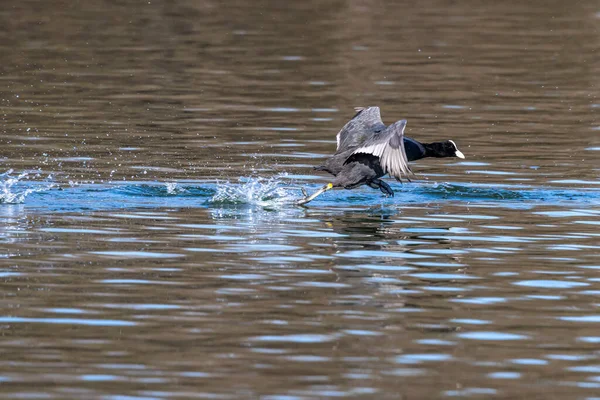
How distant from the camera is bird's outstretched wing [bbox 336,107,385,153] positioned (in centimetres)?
1244

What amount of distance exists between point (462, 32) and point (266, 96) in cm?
1011

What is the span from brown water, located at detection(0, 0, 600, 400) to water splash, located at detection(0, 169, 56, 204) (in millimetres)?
30

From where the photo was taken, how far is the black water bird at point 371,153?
1130 cm

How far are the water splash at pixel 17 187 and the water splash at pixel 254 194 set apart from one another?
1.78 meters

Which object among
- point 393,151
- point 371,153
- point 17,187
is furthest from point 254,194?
point 17,187

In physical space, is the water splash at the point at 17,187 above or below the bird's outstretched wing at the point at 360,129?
below

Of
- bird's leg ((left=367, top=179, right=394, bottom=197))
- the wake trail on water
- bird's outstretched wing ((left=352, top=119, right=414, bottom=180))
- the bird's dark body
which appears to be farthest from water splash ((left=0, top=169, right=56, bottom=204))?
bird's outstretched wing ((left=352, top=119, right=414, bottom=180))

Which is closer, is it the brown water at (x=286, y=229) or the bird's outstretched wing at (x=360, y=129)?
the brown water at (x=286, y=229)

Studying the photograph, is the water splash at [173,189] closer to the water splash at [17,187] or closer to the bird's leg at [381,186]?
the water splash at [17,187]

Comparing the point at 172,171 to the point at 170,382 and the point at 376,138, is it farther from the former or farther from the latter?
the point at 170,382

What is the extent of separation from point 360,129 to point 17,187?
11.7ft

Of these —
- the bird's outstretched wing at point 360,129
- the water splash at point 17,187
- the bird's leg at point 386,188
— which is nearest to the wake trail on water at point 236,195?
the water splash at point 17,187

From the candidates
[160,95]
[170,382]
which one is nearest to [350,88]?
[160,95]

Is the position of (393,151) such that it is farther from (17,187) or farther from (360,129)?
(17,187)
